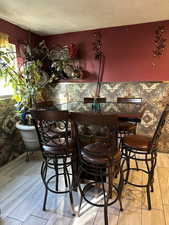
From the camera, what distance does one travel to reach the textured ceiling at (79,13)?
86.8 inches

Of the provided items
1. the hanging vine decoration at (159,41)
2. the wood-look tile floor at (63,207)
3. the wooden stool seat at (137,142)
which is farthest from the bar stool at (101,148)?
the hanging vine decoration at (159,41)

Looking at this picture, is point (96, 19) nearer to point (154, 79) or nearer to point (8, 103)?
point (154, 79)

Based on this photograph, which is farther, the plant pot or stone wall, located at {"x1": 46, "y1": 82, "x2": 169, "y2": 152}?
stone wall, located at {"x1": 46, "y1": 82, "x2": 169, "y2": 152}

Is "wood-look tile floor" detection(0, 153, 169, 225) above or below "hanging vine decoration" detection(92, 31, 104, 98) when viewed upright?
below

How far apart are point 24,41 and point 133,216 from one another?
333 centimetres

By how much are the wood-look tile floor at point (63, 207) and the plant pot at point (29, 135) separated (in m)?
0.59

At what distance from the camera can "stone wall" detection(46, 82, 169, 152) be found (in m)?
3.04

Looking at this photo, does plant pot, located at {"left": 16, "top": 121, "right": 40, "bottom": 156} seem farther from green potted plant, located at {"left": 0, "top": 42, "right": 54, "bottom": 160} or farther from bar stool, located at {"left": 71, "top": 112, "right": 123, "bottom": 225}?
bar stool, located at {"left": 71, "top": 112, "right": 123, "bottom": 225}

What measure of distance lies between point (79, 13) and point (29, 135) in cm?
215

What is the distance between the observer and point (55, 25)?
3.05 meters

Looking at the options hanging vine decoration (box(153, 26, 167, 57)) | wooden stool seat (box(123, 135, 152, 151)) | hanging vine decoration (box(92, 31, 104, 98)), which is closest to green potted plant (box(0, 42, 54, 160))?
hanging vine decoration (box(92, 31, 104, 98))

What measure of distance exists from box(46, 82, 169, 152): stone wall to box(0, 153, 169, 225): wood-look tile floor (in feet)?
3.36

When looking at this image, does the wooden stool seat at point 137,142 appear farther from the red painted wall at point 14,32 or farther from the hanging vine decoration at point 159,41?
the red painted wall at point 14,32

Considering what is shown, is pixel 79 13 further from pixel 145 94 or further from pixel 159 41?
pixel 145 94
